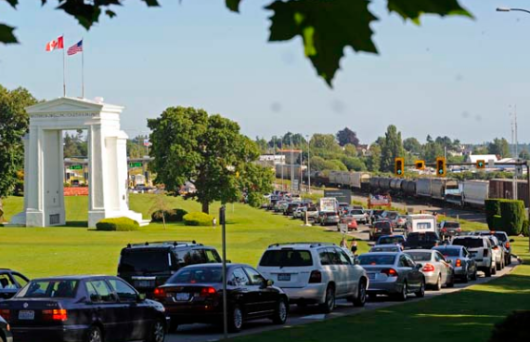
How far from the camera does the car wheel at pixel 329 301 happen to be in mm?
24828

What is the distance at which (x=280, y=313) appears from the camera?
73.4ft

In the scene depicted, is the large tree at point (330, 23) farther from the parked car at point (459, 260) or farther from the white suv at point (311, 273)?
the parked car at point (459, 260)

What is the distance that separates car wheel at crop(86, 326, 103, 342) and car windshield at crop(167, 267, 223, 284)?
429cm

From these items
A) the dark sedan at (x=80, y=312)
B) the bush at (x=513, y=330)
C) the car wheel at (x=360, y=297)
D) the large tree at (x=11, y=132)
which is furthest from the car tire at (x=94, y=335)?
the large tree at (x=11, y=132)

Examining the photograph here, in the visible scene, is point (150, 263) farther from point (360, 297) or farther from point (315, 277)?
point (360, 297)

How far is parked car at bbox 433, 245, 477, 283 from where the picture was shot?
36.0 meters

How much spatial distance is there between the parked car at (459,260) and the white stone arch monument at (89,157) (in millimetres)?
50674

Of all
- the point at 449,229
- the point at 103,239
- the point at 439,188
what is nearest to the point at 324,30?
the point at 449,229

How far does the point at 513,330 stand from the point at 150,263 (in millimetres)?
20885

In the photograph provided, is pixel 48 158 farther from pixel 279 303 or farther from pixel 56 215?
pixel 279 303

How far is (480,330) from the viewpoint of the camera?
62.6 ft

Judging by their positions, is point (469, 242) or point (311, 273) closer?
point (311, 273)

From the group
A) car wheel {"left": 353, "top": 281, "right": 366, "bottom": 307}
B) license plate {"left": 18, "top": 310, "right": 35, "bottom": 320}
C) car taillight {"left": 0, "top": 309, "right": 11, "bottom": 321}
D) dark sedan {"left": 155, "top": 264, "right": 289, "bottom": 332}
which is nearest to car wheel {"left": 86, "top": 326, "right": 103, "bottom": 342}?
license plate {"left": 18, "top": 310, "right": 35, "bottom": 320}

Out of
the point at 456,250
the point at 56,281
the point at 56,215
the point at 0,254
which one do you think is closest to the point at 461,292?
the point at 456,250
